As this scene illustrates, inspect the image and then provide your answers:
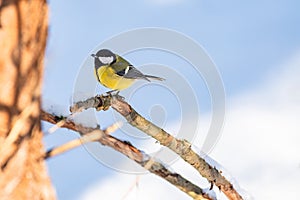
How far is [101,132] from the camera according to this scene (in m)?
1.56

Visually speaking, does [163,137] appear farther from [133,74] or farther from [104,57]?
[104,57]

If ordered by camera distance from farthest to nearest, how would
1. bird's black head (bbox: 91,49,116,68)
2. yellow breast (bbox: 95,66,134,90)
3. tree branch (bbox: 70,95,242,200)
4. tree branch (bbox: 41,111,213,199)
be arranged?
bird's black head (bbox: 91,49,116,68), yellow breast (bbox: 95,66,134,90), tree branch (bbox: 70,95,242,200), tree branch (bbox: 41,111,213,199)

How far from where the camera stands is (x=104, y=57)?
104 inches

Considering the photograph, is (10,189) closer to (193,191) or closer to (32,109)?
(32,109)

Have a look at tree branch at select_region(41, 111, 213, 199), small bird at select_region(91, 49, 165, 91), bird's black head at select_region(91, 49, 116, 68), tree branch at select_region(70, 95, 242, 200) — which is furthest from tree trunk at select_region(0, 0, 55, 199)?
bird's black head at select_region(91, 49, 116, 68)

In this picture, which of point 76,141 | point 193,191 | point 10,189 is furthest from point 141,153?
point 10,189

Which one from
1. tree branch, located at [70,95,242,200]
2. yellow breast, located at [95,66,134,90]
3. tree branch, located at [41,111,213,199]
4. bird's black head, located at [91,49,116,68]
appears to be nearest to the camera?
tree branch, located at [41,111,213,199]

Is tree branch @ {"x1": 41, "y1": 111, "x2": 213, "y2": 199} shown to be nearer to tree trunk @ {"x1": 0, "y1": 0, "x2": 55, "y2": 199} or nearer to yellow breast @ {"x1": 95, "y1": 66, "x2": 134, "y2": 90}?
tree trunk @ {"x1": 0, "y1": 0, "x2": 55, "y2": 199}

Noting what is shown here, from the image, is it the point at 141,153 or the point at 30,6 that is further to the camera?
the point at 141,153

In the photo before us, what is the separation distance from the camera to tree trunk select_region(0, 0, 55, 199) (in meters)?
1.09

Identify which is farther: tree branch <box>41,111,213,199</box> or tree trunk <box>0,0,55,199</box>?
tree branch <box>41,111,213,199</box>

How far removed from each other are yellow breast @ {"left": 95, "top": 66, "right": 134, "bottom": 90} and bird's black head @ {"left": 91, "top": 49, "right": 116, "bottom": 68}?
0.04 meters

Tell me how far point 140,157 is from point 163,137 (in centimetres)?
19

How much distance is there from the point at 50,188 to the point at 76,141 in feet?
0.44
